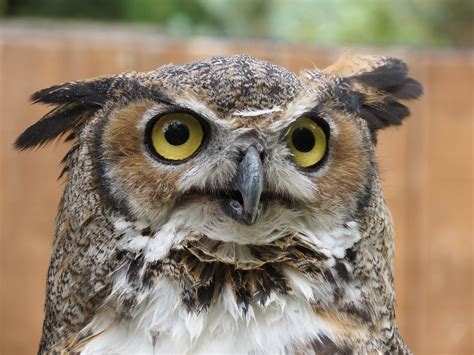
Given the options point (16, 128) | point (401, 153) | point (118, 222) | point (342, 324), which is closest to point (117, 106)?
point (118, 222)

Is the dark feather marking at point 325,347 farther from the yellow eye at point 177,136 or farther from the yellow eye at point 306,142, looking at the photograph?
→ the yellow eye at point 177,136

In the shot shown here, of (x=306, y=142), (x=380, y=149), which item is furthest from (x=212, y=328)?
(x=380, y=149)

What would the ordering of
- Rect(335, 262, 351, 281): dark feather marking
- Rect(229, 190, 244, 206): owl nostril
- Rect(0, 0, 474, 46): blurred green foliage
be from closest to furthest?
Rect(229, 190, 244, 206): owl nostril < Rect(335, 262, 351, 281): dark feather marking < Rect(0, 0, 474, 46): blurred green foliage

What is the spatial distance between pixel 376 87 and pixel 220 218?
597 millimetres

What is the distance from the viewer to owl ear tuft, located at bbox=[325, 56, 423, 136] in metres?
1.99

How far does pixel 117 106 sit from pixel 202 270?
0.41 meters

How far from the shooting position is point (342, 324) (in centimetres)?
179

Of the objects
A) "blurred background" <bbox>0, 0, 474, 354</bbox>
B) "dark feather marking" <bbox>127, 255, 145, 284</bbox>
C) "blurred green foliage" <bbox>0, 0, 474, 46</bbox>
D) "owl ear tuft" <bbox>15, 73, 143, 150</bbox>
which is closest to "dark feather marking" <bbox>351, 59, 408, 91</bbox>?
"owl ear tuft" <bbox>15, 73, 143, 150</bbox>

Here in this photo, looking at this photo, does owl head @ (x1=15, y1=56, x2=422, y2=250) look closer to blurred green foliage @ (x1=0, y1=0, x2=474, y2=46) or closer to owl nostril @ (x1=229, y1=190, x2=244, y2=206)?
owl nostril @ (x1=229, y1=190, x2=244, y2=206)

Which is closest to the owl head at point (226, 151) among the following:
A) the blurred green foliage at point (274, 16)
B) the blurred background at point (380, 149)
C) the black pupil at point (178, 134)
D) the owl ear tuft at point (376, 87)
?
the black pupil at point (178, 134)

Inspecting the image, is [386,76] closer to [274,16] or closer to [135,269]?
[135,269]

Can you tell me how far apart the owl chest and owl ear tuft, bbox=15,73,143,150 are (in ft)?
1.43

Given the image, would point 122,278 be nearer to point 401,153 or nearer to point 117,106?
point 117,106

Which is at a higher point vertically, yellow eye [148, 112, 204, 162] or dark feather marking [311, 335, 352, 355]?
yellow eye [148, 112, 204, 162]
